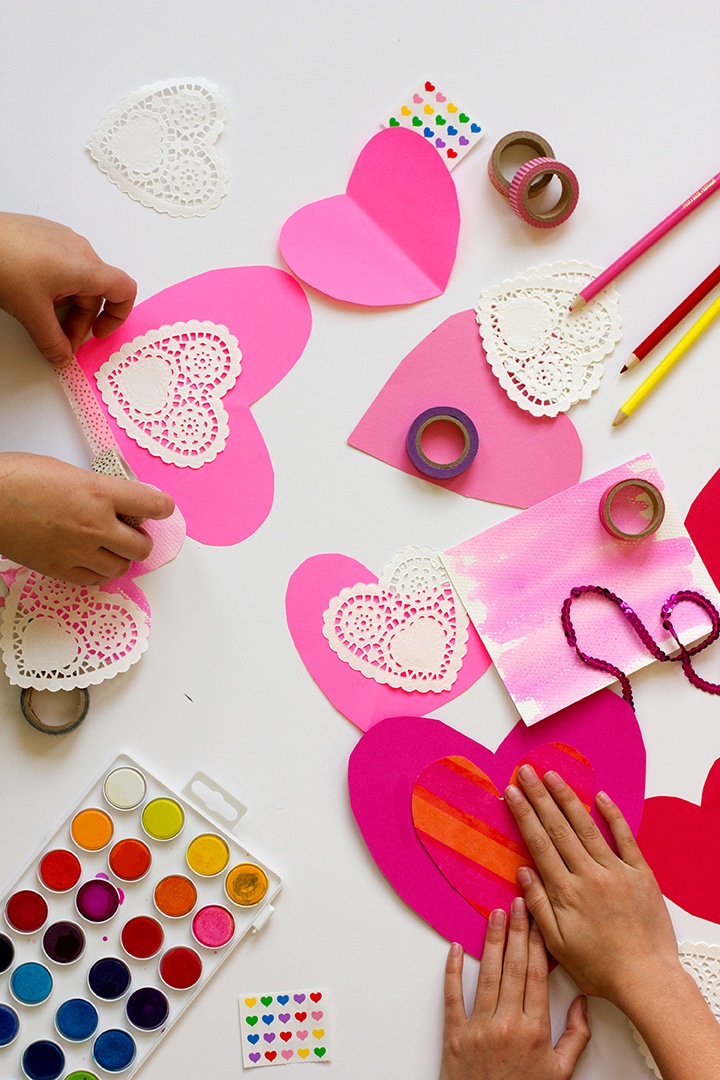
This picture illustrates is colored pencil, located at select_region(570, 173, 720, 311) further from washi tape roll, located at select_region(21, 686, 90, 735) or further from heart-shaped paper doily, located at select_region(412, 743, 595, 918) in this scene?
washi tape roll, located at select_region(21, 686, 90, 735)

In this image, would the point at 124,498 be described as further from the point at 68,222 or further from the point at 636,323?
the point at 636,323

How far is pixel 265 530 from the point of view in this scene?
98 cm

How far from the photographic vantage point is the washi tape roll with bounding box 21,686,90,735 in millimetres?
943

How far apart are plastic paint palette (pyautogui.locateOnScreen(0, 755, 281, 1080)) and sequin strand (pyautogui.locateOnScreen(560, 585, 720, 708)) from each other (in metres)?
0.40

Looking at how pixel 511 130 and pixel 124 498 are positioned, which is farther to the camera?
pixel 511 130

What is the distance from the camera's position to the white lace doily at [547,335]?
38.9 inches

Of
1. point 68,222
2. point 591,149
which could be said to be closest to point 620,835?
point 591,149

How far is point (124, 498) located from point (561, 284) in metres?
0.51

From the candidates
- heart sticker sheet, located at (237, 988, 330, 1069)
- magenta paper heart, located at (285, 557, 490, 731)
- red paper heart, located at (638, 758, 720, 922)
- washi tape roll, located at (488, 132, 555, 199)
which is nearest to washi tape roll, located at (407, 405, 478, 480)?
magenta paper heart, located at (285, 557, 490, 731)

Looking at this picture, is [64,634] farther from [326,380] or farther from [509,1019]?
[509,1019]

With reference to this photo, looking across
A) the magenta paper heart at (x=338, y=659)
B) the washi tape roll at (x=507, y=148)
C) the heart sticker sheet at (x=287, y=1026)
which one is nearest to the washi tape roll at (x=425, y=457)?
the magenta paper heart at (x=338, y=659)

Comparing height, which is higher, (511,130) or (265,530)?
(511,130)

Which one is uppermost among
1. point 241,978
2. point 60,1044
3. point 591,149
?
point 591,149

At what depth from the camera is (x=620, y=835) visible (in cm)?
97
